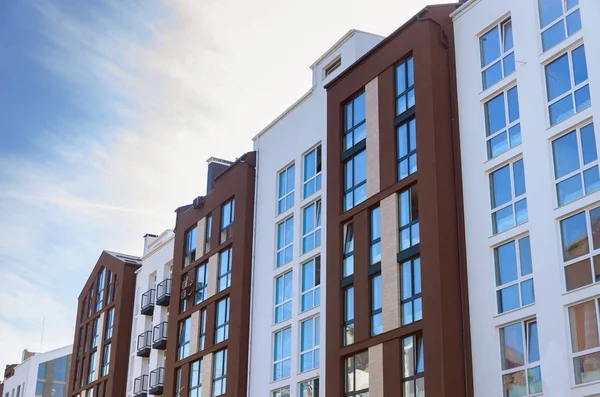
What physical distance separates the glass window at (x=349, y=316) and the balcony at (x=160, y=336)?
18854 mm

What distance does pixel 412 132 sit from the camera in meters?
32.3

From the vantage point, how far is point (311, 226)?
125 feet

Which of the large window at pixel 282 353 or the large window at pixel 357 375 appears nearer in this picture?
the large window at pixel 357 375

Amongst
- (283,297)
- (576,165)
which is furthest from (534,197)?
(283,297)

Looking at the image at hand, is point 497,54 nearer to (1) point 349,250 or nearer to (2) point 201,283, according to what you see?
(1) point 349,250

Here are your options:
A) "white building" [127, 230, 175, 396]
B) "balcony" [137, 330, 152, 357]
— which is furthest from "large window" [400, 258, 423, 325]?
"balcony" [137, 330, 152, 357]

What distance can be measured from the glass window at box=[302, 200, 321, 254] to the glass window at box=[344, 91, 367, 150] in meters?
3.40

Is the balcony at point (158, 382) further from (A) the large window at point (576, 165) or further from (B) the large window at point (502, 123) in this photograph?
A: (A) the large window at point (576, 165)

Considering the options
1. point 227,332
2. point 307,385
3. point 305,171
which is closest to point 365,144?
point 305,171

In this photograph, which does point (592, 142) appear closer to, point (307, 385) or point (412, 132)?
point (412, 132)

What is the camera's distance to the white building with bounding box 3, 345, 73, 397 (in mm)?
80625

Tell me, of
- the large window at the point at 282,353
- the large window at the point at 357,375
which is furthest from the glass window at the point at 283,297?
the large window at the point at 357,375

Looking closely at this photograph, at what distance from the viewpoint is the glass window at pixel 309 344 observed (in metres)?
35.9

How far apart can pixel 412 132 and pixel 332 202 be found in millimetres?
4721
